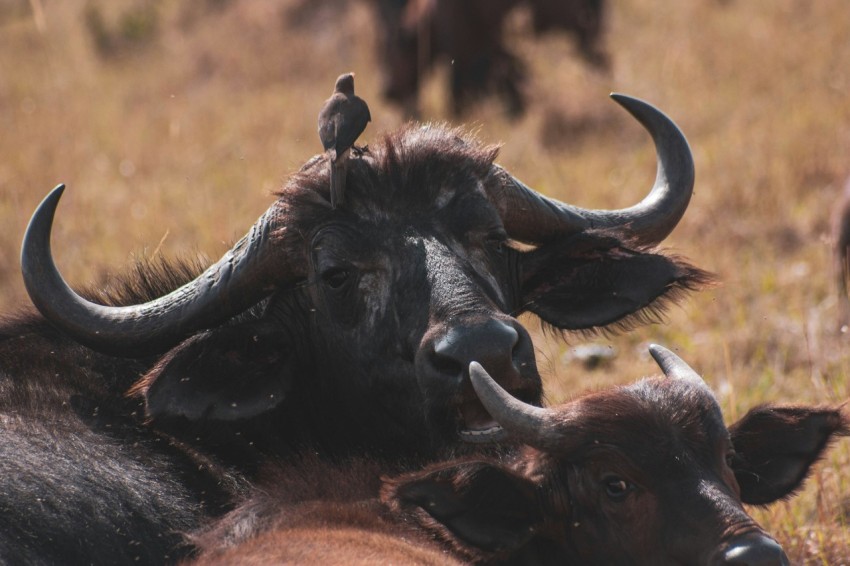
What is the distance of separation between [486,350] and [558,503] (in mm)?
567

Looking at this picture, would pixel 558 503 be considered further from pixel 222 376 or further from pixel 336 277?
pixel 222 376

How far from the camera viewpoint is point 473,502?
13.3 feet

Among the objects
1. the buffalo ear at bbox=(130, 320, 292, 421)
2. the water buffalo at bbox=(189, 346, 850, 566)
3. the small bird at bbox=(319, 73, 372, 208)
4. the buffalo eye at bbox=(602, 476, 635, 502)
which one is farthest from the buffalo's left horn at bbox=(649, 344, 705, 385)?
the buffalo ear at bbox=(130, 320, 292, 421)

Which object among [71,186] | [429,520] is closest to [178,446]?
[429,520]

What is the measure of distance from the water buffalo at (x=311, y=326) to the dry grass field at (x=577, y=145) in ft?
1.67

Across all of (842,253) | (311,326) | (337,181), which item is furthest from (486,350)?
(842,253)

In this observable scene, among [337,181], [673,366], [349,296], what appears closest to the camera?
[673,366]

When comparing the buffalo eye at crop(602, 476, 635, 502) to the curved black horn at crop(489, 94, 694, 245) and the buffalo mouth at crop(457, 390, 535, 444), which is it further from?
the curved black horn at crop(489, 94, 694, 245)

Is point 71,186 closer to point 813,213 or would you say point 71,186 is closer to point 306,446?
point 813,213

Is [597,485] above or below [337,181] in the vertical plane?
below

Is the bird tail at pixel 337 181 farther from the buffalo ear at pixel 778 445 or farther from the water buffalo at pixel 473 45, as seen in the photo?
the water buffalo at pixel 473 45

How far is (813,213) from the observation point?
979cm

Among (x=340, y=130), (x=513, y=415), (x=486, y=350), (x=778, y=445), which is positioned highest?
(x=340, y=130)

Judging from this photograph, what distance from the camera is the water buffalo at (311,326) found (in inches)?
187
